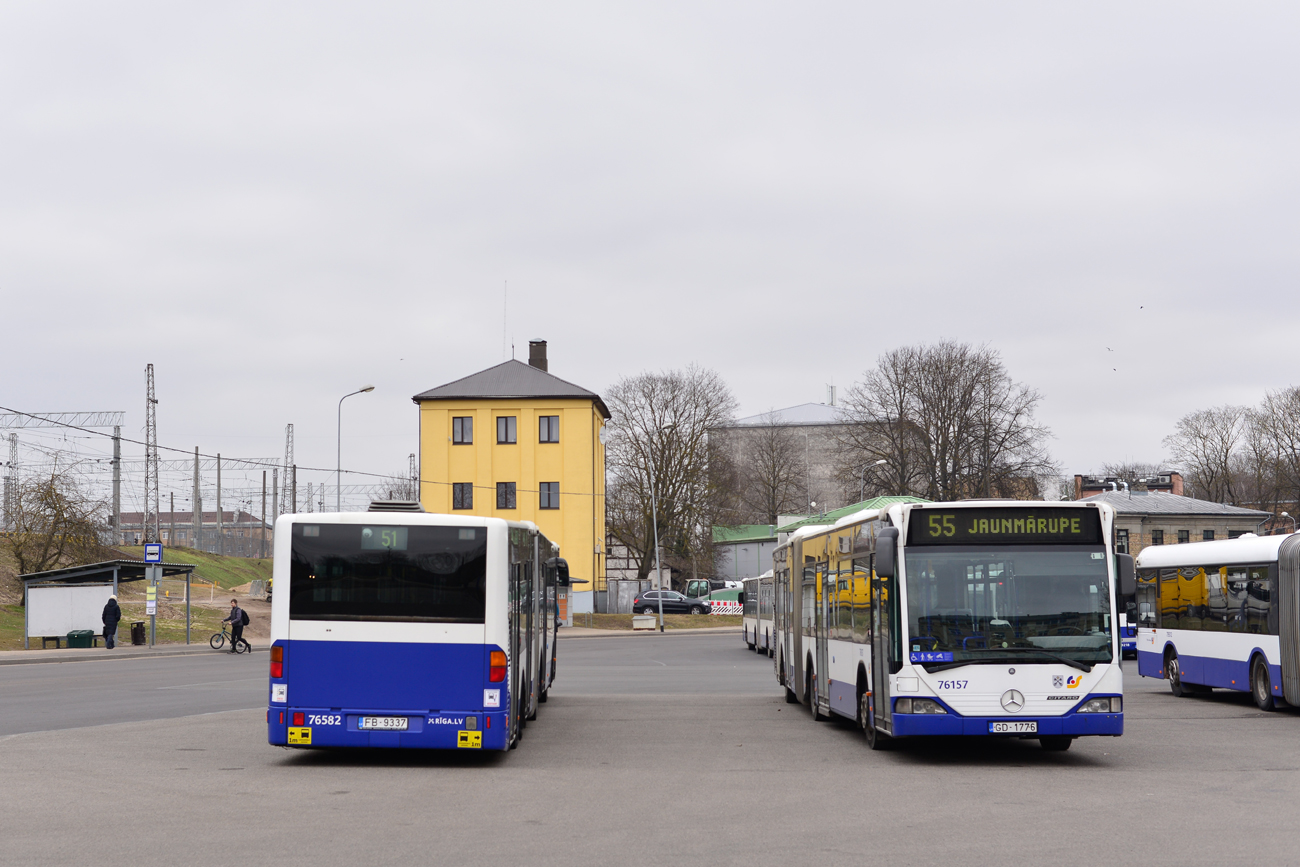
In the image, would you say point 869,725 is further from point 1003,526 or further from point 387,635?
point 387,635

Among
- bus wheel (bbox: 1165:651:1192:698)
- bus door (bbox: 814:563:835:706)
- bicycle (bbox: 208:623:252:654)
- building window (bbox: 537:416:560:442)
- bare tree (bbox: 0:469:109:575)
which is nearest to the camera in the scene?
bus door (bbox: 814:563:835:706)

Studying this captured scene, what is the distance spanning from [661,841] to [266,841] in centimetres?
261

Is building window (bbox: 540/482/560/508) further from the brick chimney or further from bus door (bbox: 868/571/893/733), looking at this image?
bus door (bbox: 868/571/893/733)

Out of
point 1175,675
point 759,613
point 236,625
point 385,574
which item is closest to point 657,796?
point 385,574

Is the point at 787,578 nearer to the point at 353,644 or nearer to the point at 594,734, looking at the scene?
the point at 594,734

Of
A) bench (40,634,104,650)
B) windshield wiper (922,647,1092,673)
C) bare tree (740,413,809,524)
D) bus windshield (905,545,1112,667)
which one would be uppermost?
bare tree (740,413,809,524)

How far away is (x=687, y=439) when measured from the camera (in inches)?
3201

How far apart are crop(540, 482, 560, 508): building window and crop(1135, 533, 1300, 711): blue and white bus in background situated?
50.1 meters

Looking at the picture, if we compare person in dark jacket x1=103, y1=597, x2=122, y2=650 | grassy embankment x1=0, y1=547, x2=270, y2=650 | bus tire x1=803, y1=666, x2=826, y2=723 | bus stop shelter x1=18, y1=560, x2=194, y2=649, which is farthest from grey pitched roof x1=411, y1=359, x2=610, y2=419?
bus tire x1=803, y1=666, x2=826, y2=723

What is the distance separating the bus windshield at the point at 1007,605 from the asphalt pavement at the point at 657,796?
1182 millimetres

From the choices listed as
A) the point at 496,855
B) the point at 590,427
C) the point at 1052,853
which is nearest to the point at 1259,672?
the point at 1052,853

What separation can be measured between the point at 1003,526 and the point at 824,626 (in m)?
5.12

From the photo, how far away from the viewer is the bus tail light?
45.3ft

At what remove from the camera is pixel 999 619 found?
14055mm
